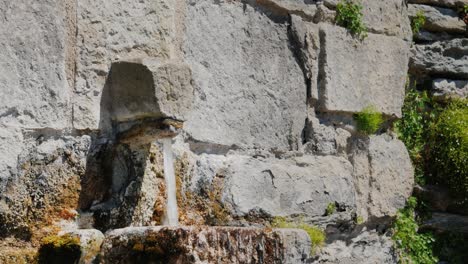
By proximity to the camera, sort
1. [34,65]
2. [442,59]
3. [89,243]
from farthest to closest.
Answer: [442,59], [34,65], [89,243]

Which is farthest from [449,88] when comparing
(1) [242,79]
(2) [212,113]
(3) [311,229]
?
(2) [212,113]

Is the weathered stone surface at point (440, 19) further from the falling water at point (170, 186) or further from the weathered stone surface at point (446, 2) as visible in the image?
the falling water at point (170, 186)

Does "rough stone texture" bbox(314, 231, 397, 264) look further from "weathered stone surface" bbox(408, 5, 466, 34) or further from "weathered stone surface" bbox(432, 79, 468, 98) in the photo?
"weathered stone surface" bbox(408, 5, 466, 34)

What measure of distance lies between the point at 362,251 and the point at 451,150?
74 cm

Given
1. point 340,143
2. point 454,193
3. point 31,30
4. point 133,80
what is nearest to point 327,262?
point 340,143

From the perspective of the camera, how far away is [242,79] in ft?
11.5

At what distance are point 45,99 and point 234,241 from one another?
2.67ft

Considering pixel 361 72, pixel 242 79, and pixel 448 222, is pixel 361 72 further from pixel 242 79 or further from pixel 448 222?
pixel 448 222

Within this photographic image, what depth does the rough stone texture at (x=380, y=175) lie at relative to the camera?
4020 millimetres

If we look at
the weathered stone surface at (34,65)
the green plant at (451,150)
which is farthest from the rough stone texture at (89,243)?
the green plant at (451,150)

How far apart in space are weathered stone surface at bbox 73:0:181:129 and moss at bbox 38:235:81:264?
392 mm

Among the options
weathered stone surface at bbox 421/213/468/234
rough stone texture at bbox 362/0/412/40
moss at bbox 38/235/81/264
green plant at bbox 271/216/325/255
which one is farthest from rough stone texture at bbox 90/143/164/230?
weathered stone surface at bbox 421/213/468/234

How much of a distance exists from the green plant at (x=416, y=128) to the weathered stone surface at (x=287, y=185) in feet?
1.85

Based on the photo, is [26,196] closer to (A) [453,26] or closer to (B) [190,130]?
(B) [190,130]
